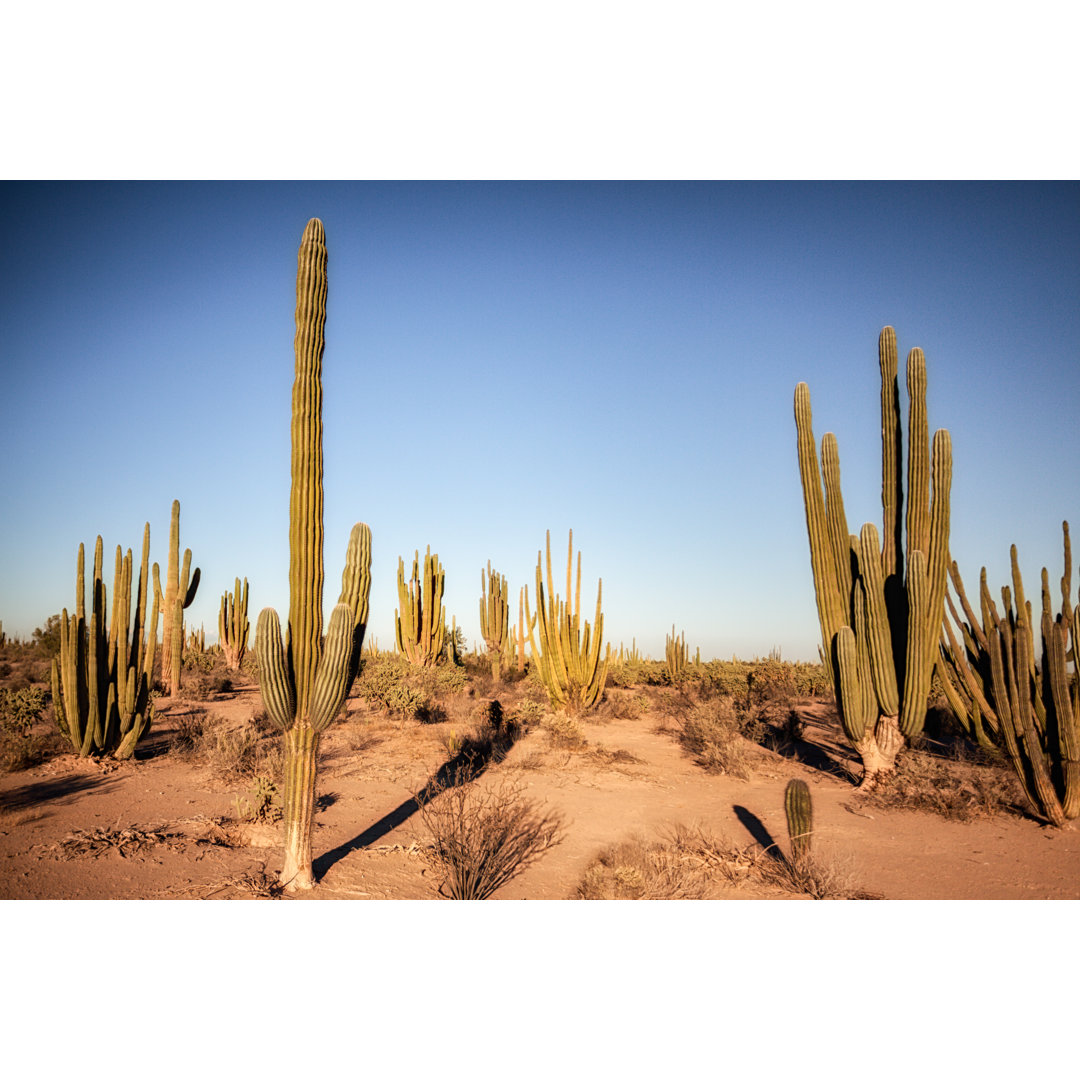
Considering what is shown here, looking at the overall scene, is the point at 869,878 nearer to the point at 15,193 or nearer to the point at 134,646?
the point at 15,193

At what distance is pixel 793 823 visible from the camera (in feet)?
18.0

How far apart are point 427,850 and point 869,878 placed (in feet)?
12.0

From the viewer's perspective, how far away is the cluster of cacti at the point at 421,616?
18.3 meters

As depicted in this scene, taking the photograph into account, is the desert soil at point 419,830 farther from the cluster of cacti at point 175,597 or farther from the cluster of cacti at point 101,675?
the cluster of cacti at point 175,597

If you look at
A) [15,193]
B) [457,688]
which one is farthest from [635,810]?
[457,688]

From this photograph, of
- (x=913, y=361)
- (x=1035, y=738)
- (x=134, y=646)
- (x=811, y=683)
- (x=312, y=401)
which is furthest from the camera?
(x=811, y=683)

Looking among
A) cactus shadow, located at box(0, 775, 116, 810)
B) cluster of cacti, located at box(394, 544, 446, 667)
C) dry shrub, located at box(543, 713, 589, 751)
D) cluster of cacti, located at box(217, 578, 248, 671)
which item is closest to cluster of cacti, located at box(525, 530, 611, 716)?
dry shrub, located at box(543, 713, 589, 751)

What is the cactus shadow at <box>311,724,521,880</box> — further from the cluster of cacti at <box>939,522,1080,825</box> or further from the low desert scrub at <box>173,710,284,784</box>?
the cluster of cacti at <box>939,522,1080,825</box>

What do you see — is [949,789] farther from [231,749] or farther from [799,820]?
[231,749]

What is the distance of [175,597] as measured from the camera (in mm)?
13922

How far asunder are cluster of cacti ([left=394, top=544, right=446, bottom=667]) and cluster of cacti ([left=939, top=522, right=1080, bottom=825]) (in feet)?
44.3

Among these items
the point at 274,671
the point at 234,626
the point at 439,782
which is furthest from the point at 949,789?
the point at 234,626

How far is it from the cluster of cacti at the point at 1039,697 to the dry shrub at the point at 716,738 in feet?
10.2

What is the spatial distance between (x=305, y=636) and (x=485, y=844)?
220 centimetres
